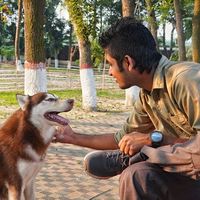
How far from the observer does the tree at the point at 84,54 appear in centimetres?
1232

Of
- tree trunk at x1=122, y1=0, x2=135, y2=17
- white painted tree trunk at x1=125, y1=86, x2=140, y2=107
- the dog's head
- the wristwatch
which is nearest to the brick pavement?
the dog's head

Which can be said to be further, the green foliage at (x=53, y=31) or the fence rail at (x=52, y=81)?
the green foliage at (x=53, y=31)

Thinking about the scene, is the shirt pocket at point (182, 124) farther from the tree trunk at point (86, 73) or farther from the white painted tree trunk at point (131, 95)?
the white painted tree trunk at point (131, 95)

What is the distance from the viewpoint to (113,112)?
12.6 m

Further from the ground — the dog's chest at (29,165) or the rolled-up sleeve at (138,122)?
the rolled-up sleeve at (138,122)

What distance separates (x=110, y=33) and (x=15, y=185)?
6.87 feet

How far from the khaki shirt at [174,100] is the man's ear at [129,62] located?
0.55ft

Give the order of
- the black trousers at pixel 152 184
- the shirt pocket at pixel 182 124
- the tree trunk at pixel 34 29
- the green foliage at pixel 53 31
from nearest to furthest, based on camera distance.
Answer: the black trousers at pixel 152 184 → the shirt pocket at pixel 182 124 → the tree trunk at pixel 34 29 → the green foliage at pixel 53 31

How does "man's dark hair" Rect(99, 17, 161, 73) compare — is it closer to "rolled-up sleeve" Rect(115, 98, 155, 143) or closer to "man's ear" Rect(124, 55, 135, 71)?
"man's ear" Rect(124, 55, 135, 71)

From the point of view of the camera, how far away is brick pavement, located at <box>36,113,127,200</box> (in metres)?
4.94

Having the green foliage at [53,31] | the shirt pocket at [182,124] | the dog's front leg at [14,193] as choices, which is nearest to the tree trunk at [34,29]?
the dog's front leg at [14,193]

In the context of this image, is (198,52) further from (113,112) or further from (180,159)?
(180,159)

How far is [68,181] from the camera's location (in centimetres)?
560

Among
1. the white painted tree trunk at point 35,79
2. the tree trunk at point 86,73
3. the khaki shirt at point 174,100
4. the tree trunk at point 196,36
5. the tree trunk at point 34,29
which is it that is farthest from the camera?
the tree trunk at point 86,73
